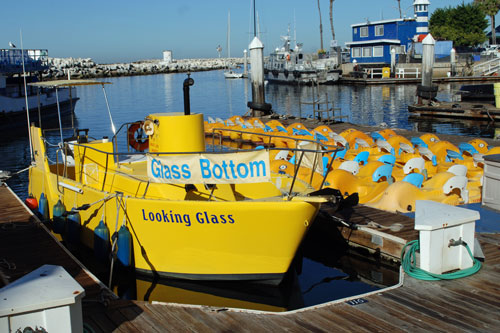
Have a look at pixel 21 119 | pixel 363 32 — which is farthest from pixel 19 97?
pixel 363 32

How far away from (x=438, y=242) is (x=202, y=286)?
13.0 feet

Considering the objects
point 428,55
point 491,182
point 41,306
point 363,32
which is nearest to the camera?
point 41,306

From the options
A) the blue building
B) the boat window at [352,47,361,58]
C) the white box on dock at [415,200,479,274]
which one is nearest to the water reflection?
the white box on dock at [415,200,479,274]

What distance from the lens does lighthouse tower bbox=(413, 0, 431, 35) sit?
7188 centimetres

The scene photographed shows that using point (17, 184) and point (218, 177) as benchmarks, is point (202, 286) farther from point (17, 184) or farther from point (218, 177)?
point (17, 184)

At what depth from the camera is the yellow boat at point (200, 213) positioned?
8.17 meters

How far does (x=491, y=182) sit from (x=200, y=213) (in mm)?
5899

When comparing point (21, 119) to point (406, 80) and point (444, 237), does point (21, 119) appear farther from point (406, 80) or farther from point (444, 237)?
point (406, 80)

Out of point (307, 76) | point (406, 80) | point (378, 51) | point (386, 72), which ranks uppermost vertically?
point (378, 51)

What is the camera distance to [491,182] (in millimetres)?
10461

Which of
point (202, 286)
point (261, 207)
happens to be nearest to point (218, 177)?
point (261, 207)

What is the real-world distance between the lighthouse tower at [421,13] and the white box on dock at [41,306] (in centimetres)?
7426

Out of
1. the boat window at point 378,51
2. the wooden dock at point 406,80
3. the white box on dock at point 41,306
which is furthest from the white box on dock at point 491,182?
the boat window at point 378,51

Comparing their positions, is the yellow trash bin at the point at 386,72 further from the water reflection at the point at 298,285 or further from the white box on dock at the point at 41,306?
the white box on dock at the point at 41,306
